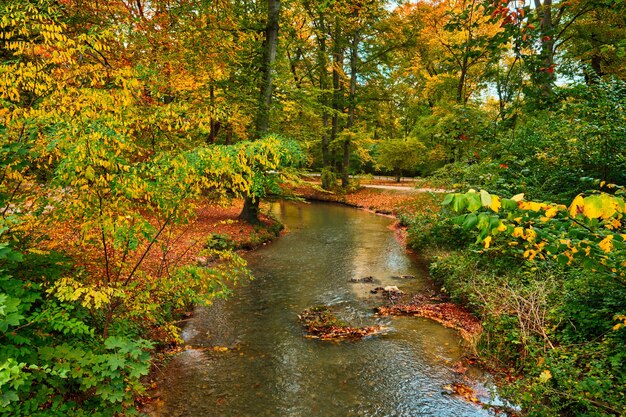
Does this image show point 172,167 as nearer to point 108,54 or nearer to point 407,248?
point 108,54

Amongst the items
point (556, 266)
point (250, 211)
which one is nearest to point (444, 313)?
point (556, 266)

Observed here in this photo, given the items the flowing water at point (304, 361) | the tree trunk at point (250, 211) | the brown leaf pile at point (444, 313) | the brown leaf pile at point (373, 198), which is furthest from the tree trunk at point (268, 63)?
the brown leaf pile at point (373, 198)

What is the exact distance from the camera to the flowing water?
14.2ft

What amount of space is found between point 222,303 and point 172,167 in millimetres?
4566

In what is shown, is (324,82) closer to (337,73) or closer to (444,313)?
(337,73)

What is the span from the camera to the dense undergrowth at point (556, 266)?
79.7 inches

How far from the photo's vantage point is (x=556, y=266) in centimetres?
598

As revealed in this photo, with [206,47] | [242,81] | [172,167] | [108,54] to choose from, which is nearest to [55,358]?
[172,167]

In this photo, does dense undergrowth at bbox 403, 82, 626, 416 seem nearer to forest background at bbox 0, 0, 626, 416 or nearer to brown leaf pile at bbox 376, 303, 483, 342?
forest background at bbox 0, 0, 626, 416

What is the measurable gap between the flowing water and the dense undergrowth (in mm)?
803

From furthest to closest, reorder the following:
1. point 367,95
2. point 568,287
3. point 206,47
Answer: point 367,95 < point 206,47 < point 568,287

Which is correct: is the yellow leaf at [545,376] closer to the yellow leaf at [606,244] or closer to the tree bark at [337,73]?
the yellow leaf at [606,244]

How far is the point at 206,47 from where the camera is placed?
30.7 feet

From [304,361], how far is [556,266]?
450cm
